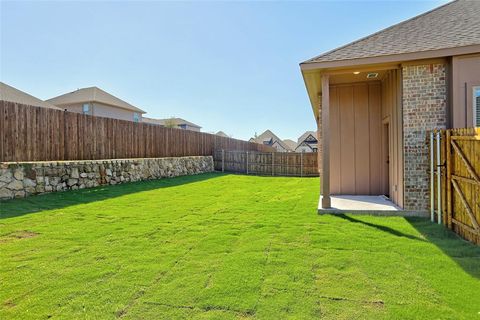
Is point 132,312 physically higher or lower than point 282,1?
lower

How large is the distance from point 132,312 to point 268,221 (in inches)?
132

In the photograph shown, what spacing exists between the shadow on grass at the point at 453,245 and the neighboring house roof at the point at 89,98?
25.1 meters

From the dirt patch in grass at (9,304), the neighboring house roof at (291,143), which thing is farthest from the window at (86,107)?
the neighboring house roof at (291,143)

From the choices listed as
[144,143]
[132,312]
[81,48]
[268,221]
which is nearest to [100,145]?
[144,143]

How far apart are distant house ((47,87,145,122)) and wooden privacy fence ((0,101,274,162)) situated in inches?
503

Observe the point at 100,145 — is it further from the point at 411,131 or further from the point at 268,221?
the point at 411,131

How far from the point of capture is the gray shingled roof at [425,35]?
5.53 metres

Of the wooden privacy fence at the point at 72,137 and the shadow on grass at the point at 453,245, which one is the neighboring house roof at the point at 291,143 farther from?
the shadow on grass at the point at 453,245

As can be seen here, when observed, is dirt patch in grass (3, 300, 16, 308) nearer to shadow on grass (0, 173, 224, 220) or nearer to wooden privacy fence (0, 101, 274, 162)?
shadow on grass (0, 173, 224, 220)

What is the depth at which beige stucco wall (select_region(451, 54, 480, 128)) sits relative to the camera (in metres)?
5.27

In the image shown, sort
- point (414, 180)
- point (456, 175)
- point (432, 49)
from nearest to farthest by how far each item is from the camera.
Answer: point (456, 175) < point (432, 49) < point (414, 180)

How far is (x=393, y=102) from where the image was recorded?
6512 mm

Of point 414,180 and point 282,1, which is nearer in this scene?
point 414,180

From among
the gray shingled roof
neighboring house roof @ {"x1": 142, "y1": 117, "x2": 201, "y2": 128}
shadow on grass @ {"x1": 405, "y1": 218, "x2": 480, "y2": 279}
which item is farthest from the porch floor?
neighboring house roof @ {"x1": 142, "y1": 117, "x2": 201, "y2": 128}
